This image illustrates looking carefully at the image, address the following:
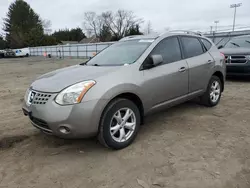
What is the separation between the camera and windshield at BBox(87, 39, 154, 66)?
3725 millimetres

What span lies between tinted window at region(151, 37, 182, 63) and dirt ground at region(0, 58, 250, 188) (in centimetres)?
119

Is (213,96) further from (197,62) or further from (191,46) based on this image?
(191,46)

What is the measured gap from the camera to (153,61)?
11.6ft

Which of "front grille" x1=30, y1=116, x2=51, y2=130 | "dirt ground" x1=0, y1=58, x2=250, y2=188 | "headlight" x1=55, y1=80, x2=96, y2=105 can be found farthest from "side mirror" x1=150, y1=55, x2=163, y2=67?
"front grille" x1=30, y1=116, x2=51, y2=130

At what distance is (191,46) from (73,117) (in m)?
2.86

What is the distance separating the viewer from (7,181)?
2.67 meters

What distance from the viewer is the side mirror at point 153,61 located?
3510 mm

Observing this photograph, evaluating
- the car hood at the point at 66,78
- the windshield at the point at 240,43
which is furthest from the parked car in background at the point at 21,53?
the car hood at the point at 66,78

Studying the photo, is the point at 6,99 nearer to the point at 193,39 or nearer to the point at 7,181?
the point at 7,181

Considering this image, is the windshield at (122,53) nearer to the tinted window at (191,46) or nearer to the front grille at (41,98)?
the tinted window at (191,46)

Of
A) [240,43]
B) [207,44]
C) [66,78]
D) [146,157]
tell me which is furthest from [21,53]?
[146,157]

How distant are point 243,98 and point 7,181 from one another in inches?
216

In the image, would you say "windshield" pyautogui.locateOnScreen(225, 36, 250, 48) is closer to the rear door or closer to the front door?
the rear door

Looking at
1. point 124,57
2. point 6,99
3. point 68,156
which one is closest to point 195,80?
point 124,57
